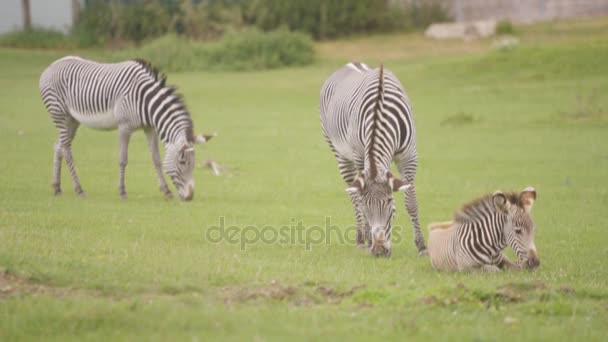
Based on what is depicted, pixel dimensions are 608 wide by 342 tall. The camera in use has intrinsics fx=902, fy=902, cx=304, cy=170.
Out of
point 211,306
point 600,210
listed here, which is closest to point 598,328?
point 211,306

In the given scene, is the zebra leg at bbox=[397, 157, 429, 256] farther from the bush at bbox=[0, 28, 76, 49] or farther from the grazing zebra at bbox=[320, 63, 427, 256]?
the bush at bbox=[0, 28, 76, 49]

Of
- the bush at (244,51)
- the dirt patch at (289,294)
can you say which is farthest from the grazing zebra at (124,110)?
the bush at (244,51)

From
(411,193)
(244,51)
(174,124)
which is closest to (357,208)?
(411,193)

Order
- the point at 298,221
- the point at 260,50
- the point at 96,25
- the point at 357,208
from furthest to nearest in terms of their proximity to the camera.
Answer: the point at 96,25, the point at 260,50, the point at 298,221, the point at 357,208

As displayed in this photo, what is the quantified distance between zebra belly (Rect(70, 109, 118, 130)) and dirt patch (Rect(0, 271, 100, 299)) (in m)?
7.93

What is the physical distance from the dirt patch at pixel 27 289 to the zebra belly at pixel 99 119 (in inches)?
312

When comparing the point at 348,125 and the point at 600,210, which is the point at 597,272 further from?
the point at 600,210

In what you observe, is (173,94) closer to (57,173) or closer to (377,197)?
(57,173)

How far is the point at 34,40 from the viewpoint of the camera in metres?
42.6

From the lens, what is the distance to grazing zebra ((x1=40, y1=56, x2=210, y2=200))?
629 inches

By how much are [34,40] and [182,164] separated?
29287 millimetres

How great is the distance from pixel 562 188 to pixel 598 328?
10.6 meters

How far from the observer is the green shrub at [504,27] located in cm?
4153

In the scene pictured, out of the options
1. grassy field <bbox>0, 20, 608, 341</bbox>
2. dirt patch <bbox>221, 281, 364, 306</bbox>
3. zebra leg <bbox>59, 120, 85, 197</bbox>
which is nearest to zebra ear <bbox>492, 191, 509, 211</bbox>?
grassy field <bbox>0, 20, 608, 341</bbox>
